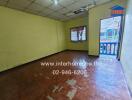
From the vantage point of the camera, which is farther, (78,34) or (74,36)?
(74,36)

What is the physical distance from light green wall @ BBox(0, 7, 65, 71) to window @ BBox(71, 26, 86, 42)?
5.62 ft

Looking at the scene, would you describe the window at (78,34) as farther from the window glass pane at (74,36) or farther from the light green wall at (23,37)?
the light green wall at (23,37)

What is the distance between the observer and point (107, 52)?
4.92m

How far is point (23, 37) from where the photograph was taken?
149 inches

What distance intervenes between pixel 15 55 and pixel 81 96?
322 centimetres

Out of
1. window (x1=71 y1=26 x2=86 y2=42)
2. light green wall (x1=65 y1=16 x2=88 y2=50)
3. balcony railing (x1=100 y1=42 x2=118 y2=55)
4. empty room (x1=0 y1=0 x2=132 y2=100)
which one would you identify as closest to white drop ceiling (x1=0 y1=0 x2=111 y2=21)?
empty room (x1=0 y1=0 x2=132 y2=100)

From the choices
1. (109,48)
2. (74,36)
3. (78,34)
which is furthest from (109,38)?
(74,36)

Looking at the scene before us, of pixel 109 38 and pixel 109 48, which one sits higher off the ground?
pixel 109 38

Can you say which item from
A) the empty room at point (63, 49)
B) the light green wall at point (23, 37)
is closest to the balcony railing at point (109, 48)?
the empty room at point (63, 49)

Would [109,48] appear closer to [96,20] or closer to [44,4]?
[96,20]

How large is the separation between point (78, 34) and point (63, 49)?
71.7 inches

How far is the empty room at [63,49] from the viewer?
1.86m

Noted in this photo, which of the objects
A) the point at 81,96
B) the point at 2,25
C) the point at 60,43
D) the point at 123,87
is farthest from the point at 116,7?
the point at 2,25

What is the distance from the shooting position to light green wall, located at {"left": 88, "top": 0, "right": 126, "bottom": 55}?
3656 mm
